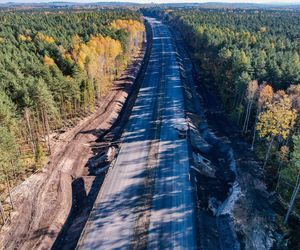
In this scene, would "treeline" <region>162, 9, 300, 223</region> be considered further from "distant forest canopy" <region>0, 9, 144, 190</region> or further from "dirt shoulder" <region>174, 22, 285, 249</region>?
"distant forest canopy" <region>0, 9, 144, 190</region>

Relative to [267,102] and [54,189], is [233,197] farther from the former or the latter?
[54,189]

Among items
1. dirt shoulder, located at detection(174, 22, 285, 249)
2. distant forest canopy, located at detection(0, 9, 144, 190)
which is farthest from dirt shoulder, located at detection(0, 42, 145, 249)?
dirt shoulder, located at detection(174, 22, 285, 249)

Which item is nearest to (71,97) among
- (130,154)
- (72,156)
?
(72,156)

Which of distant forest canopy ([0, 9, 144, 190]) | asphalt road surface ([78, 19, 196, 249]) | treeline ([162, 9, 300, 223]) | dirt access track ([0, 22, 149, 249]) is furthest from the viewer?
distant forest canopy ([0, 9, 144, 190])

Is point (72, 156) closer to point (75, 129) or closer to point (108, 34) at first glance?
point (75, 129)

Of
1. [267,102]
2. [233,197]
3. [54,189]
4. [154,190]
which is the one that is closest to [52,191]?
[54,189]

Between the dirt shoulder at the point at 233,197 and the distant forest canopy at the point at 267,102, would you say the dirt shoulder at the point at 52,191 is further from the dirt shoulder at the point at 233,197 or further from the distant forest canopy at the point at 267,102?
the distant forest canopy at the point at 267,102
